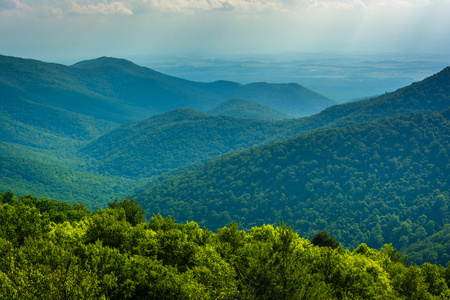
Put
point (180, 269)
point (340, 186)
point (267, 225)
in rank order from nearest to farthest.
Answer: point (180, 269) < point (267, 225) < point (340, 186)

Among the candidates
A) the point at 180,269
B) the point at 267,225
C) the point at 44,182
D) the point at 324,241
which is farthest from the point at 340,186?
the point at 44,182

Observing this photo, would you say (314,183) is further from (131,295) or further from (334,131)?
(131,295)

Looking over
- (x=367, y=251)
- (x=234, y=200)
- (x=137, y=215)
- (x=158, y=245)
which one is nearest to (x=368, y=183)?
(x=234, y=200)

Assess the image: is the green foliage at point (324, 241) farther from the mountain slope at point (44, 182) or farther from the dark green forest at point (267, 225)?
the mountain slope at point (44, 182)

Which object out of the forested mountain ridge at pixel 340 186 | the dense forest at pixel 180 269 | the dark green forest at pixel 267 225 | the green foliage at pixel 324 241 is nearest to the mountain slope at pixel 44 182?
the dark green forest at pixel 267 225

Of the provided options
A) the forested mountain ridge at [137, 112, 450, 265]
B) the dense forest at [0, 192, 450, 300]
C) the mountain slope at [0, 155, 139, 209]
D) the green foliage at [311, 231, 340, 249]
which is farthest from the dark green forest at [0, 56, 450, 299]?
the mountain slope at [0, 155, 139, 209]

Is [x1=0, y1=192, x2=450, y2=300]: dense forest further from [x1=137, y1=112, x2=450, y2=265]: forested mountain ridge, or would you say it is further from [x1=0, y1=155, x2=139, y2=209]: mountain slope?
[x1=0, y1=155, x2=139, y2=209]: mountain slope

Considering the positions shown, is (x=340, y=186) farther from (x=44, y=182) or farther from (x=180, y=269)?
(x=44, y=182)

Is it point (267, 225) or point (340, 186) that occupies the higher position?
point (267, 225)
